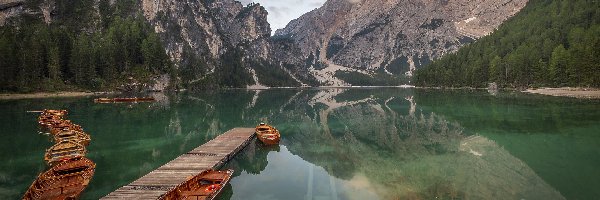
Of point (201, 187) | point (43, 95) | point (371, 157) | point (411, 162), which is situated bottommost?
point (371, 157)

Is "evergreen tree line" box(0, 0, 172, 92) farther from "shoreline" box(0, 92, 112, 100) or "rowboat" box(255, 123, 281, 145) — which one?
"rowboat" box(255, 123, 281, 145)

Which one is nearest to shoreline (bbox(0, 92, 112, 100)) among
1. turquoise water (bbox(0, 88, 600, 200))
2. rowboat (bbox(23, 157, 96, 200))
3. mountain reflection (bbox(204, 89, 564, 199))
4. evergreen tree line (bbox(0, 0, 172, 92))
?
evergreen tree line (bbox(0, 0, 172, 92))

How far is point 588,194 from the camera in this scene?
25.3m

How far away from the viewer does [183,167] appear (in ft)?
106

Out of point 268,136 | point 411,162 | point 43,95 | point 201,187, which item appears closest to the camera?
point 201,187

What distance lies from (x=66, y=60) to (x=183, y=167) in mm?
158683

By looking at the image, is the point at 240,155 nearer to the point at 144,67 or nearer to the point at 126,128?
the point at 126,128

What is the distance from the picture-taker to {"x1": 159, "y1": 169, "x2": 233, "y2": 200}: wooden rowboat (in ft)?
77.2

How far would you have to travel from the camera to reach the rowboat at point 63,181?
2339 cm

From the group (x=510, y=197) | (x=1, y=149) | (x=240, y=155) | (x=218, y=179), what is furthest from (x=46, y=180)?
(x=510, y=197)

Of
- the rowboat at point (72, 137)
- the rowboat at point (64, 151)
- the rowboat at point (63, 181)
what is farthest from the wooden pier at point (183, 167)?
the rowboat at point (72, 137)

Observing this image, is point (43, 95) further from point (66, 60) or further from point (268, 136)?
point (268, 136)

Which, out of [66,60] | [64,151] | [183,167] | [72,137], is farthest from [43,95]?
[183,167]

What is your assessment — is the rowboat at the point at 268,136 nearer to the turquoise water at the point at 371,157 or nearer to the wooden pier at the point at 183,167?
the turquoise water at the point at 371,157
